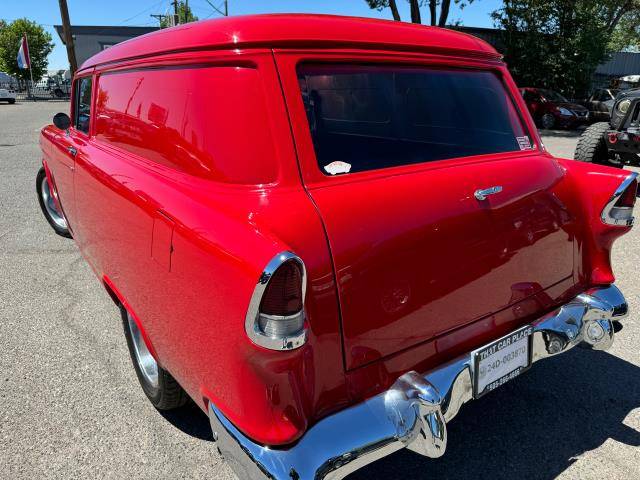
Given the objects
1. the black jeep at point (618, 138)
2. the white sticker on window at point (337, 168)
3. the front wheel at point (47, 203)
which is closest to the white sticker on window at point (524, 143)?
the white sticker on window at point (337, 168)

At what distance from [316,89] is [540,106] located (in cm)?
1805

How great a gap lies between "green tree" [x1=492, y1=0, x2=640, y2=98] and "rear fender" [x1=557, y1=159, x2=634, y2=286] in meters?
21.4

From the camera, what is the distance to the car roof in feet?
5.85

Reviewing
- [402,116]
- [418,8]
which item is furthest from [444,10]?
[402,116]

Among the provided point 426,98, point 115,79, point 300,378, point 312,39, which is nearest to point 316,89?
point 312,39

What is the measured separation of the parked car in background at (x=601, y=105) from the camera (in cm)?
1753

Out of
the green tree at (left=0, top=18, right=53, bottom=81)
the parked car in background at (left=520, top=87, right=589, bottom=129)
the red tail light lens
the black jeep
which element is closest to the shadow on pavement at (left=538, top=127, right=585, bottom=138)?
the parked car in background at (left=520, top=87, right=589, bottom=129)

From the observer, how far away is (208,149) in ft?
6.00

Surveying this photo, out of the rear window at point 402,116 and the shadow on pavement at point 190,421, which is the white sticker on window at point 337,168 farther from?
the shadow on pavement at point 190,421

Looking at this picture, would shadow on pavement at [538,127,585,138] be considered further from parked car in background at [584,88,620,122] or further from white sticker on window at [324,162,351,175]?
white sticker on window at [324,162,351,175]

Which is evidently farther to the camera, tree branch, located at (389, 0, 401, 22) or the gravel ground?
tree branch, located at (389, 0, 401, 22)

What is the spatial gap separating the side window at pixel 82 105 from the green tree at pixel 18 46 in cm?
5035

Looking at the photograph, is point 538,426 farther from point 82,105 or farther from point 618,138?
point 618,138

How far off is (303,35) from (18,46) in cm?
5555
